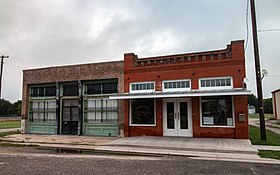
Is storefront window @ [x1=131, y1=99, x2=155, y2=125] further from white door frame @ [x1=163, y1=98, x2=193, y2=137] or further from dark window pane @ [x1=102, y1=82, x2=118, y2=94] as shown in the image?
dark window pane @ [x1=102, y1=82, x2=118, y2=94]

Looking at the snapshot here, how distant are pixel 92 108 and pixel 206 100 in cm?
776

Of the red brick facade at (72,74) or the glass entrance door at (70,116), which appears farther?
the glass entrance door at (70,116)

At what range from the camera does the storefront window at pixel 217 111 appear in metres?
12.7

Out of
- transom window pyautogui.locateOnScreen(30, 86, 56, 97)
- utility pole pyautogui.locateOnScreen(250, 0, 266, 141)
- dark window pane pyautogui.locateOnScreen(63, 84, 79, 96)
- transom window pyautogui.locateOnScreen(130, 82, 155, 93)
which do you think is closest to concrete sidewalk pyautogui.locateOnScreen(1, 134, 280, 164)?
utility pole pyautogui.locateOnScreen(250, 0, 266, 141)

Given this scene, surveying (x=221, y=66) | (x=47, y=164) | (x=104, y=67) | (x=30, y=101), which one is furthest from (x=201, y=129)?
(x=30, y=101)

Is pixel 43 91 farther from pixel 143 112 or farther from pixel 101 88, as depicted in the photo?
pixel 143 112

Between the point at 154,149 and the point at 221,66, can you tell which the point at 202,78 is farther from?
the point at 154,149

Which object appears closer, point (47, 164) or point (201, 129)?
point (47, 164)

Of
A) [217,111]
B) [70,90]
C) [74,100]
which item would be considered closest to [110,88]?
[74,100]

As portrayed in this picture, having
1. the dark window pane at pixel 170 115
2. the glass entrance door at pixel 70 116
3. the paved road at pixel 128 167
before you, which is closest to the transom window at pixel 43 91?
the glass entrance door at pixel 70 116

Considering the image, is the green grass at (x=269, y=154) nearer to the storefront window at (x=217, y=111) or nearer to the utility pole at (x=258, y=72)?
the utility pole at (x=258, y=72)

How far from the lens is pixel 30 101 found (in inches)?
715

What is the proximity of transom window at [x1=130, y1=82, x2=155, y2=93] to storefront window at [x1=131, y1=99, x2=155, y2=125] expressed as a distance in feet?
2.13

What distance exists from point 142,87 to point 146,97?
1871mm
